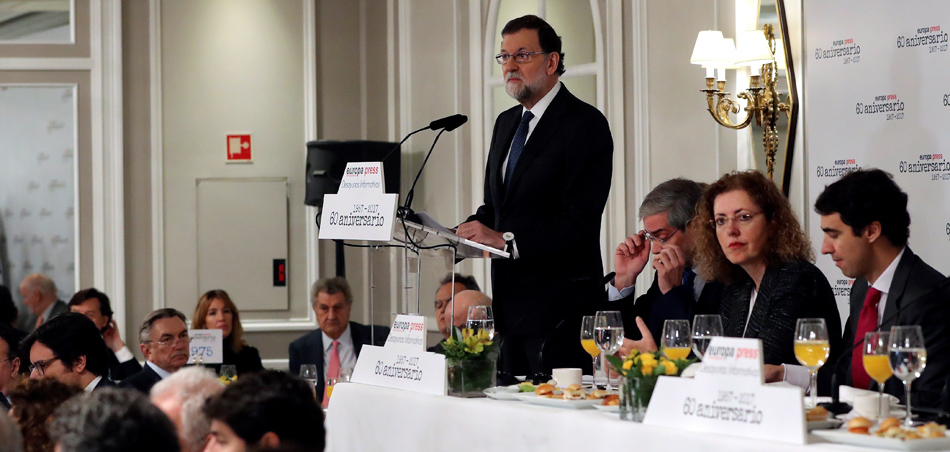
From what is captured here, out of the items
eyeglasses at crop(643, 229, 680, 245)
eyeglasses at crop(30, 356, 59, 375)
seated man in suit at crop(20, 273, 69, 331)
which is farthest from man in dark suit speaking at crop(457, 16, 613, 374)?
seated man in suit at crop(20, 273, 69, 331)

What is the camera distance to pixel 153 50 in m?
7.11

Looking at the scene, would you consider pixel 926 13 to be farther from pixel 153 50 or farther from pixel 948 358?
pixel 153 50

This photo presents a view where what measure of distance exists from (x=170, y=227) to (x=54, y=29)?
5.06ft

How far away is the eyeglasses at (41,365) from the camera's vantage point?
3316 millimetres

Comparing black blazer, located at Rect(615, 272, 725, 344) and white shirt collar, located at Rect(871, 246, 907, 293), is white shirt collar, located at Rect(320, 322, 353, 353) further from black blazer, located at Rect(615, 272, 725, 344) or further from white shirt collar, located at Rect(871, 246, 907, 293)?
white shirt collar, located at Rect(871, 246, 907, 293)

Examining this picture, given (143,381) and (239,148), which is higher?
(239,148)

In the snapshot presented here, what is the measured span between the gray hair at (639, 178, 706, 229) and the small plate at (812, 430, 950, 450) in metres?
1.78

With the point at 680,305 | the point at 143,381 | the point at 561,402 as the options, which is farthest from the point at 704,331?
the point at 143,381

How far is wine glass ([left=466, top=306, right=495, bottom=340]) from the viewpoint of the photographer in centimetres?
273

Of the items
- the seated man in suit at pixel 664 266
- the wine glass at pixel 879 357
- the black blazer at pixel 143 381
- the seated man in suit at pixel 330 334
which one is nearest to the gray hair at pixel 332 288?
the seated man in suit at pixel 330 334

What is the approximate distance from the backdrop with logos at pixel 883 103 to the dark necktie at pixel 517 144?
1700 mm

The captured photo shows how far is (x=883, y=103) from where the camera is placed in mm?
4496

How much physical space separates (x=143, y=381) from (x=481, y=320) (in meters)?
1.82

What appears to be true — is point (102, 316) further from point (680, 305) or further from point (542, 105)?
point (680, 305)
